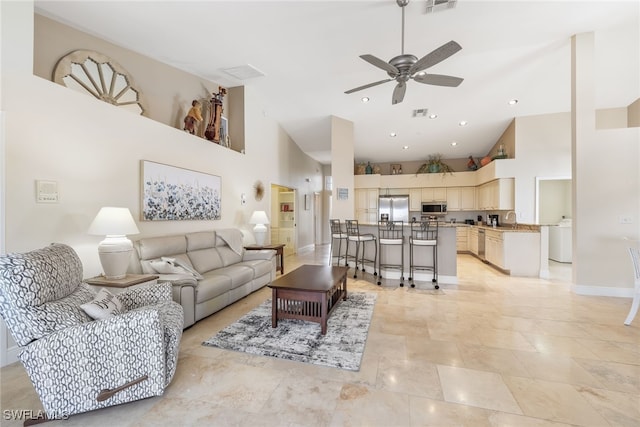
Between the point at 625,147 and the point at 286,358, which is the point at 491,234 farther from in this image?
the point at 286,358

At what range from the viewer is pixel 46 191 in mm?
2547

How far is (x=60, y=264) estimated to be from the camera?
1838 mm

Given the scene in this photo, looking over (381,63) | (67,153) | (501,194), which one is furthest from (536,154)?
(67,153)

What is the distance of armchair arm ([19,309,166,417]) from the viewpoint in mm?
1589

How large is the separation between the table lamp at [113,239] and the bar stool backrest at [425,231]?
13.4 ft

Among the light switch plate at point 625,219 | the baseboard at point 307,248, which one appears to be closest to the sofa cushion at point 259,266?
the baseboard at point 307,248

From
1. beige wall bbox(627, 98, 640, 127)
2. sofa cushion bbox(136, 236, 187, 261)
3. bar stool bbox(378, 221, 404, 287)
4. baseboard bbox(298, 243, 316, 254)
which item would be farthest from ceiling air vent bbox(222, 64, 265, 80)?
beige wall bbox(627, 98, 640, 127)

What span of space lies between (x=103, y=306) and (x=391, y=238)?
4243 millimetres

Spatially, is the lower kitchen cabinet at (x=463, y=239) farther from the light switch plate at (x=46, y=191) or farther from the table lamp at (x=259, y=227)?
the light switch plate at (x=46, y=191)

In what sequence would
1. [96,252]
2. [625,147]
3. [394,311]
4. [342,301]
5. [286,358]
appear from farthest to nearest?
[625,147]
[342,301]
[394,311]
[96,252]
[286,358]

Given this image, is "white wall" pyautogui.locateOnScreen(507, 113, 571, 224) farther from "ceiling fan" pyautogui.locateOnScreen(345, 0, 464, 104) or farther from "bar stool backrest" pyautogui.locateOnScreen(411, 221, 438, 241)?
"ceiling fan" pyautogui.locateOnScreen(345, 0, 464, 104)

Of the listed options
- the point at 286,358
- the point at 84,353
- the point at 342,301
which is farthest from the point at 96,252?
the point at 342,301

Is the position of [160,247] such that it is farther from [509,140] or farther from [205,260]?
[509,140]

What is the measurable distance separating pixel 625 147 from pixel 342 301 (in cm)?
478
